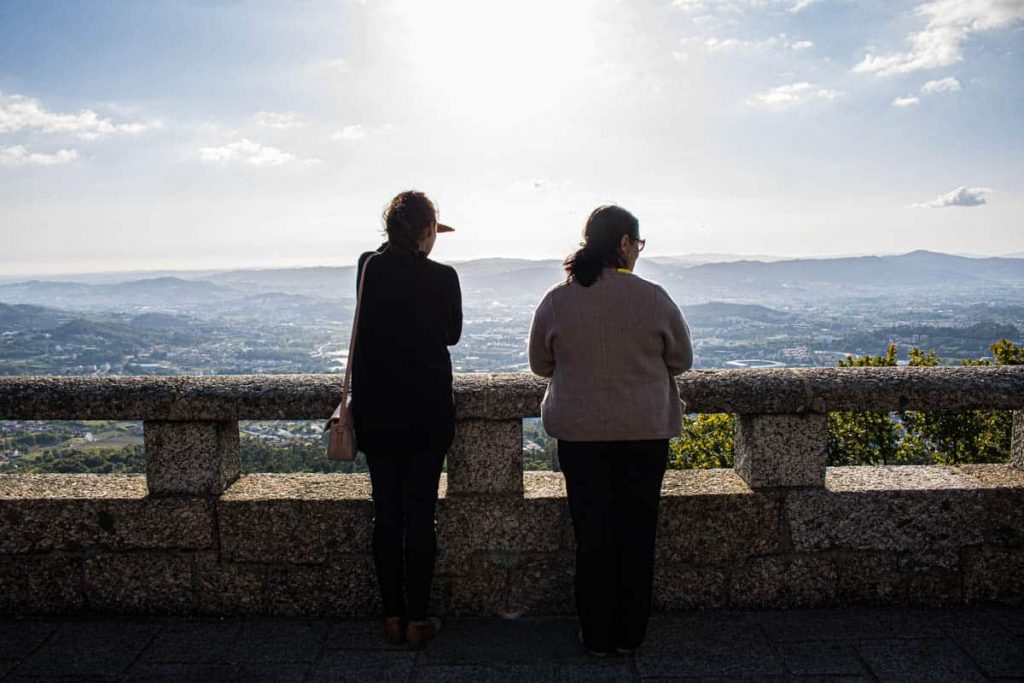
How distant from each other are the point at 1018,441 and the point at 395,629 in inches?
119

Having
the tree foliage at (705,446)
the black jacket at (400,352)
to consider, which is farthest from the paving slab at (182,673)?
the tree foliage at (705,446)

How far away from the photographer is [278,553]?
3193 millimetres

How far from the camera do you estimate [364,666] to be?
109 inches

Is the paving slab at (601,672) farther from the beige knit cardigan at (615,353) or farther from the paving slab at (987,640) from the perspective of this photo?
the paving slab at (987,640)

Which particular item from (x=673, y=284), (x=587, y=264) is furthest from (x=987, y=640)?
(x=673, y=284)

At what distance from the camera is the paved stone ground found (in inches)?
106

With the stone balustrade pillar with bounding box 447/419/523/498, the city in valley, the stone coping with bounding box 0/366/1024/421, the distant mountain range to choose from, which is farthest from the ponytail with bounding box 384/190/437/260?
the distant mountain range

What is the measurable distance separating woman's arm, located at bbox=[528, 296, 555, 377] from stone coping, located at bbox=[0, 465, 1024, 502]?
0.74 m

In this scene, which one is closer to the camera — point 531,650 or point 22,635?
point 531,650

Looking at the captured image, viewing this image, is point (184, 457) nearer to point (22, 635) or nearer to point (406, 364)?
point (22, 635)

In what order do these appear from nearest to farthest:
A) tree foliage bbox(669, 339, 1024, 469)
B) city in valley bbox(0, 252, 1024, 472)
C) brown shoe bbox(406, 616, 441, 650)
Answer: brown shoe bbox(406, 616, 441, 650) < tree foliage bbox(669, 339, 1024, 469) < city in valley bbox(0, 252, 1024, 472)

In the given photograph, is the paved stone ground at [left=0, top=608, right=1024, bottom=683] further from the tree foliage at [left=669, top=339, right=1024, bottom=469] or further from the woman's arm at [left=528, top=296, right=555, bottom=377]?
the tree foliage at [left=669, top=339, right=1024, bottom=469]

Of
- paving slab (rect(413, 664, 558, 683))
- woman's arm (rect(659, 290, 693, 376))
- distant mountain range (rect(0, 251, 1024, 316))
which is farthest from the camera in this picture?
distant mountain range (rect(0, 251, 1024, 316))

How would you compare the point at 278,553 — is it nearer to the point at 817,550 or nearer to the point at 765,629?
the point at 765,629
